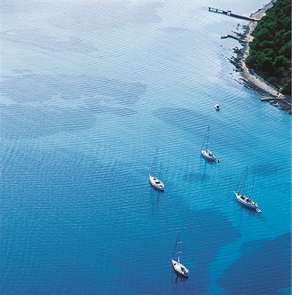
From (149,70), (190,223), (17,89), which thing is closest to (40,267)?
(190,223)

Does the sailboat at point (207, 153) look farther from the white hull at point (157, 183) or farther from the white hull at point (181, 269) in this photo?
the white hull at point (181, 269)

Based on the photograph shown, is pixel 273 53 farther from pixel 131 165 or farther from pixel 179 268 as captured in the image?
pixel 179 268

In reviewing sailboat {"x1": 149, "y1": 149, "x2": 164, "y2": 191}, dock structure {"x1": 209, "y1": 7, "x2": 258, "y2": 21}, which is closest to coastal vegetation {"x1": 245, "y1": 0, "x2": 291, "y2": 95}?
dock structure {"x1": 209, "y1": 7, "x2": 258, "y2": 21}

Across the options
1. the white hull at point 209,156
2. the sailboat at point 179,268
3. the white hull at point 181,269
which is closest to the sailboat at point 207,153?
the white hull at point 209,156

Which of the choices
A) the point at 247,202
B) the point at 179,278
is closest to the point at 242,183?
the point at 247,202

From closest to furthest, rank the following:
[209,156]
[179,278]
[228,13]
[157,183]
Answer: [179,278] → [157,183] → [209,156] → [228,13]

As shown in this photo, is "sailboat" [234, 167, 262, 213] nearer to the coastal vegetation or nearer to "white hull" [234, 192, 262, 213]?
"white hull" [234, 192, 262, 213]
